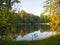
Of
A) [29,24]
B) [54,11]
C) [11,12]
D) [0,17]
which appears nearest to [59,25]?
[54,11]

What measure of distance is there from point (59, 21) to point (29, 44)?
24.1 ft

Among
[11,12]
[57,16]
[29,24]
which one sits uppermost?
[11,12]

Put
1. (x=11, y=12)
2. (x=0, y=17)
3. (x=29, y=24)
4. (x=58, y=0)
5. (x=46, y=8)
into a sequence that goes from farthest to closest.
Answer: (x=29, y=24) → (x=46, y=8) → (x=58, y=0) → (x=11, y=12) → (x=0, y=17)

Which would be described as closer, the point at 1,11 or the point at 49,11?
the point at 1,11

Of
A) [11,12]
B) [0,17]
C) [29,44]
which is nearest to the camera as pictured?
[0,17]

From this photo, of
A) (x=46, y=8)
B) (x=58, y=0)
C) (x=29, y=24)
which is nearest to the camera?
(x=58, y=0)

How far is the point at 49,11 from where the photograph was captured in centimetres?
2156

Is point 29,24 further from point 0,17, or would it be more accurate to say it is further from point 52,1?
point 0,17

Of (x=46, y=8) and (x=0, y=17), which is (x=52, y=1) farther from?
(x=0, y=17)

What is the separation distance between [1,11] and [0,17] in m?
0.67

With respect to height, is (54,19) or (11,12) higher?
(11,12)

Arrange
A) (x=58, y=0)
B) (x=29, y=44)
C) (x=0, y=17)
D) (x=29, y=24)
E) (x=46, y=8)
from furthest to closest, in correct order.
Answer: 1. (x=29, y=24)
2. (x=46, y=8)
3. (x=58, y=0)
4. (x=29, y=44)
5. (x=0, y=17)

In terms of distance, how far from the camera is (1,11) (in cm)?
1209

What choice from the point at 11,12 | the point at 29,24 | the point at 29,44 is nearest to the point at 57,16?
the point at 29,44
